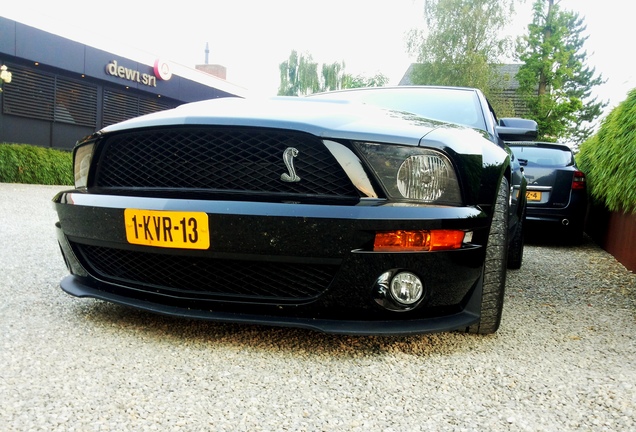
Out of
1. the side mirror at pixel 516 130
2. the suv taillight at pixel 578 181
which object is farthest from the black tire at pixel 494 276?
the suv taillight at pixel 578 181

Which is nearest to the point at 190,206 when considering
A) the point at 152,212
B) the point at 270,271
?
the point at 152,212

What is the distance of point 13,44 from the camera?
12.9m

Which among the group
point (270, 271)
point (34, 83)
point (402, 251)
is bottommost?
point (270, 271)

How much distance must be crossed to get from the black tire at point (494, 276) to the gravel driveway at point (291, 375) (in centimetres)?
9

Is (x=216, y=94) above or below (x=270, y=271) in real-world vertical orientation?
above

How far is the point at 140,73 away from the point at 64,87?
295cm

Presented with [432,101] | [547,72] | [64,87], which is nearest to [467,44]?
[547,72]

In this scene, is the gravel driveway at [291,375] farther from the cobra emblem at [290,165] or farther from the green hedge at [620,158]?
the green hedge at [620,158]

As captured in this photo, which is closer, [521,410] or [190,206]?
[521,410]

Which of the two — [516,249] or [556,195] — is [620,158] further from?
[556,195]

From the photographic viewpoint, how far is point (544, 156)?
5.89 m

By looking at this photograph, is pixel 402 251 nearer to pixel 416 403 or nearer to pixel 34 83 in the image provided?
pixel 416 403

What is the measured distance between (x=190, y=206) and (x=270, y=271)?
0.35m

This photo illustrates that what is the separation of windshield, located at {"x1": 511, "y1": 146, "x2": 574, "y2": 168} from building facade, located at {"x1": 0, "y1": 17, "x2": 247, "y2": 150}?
25.1ft
